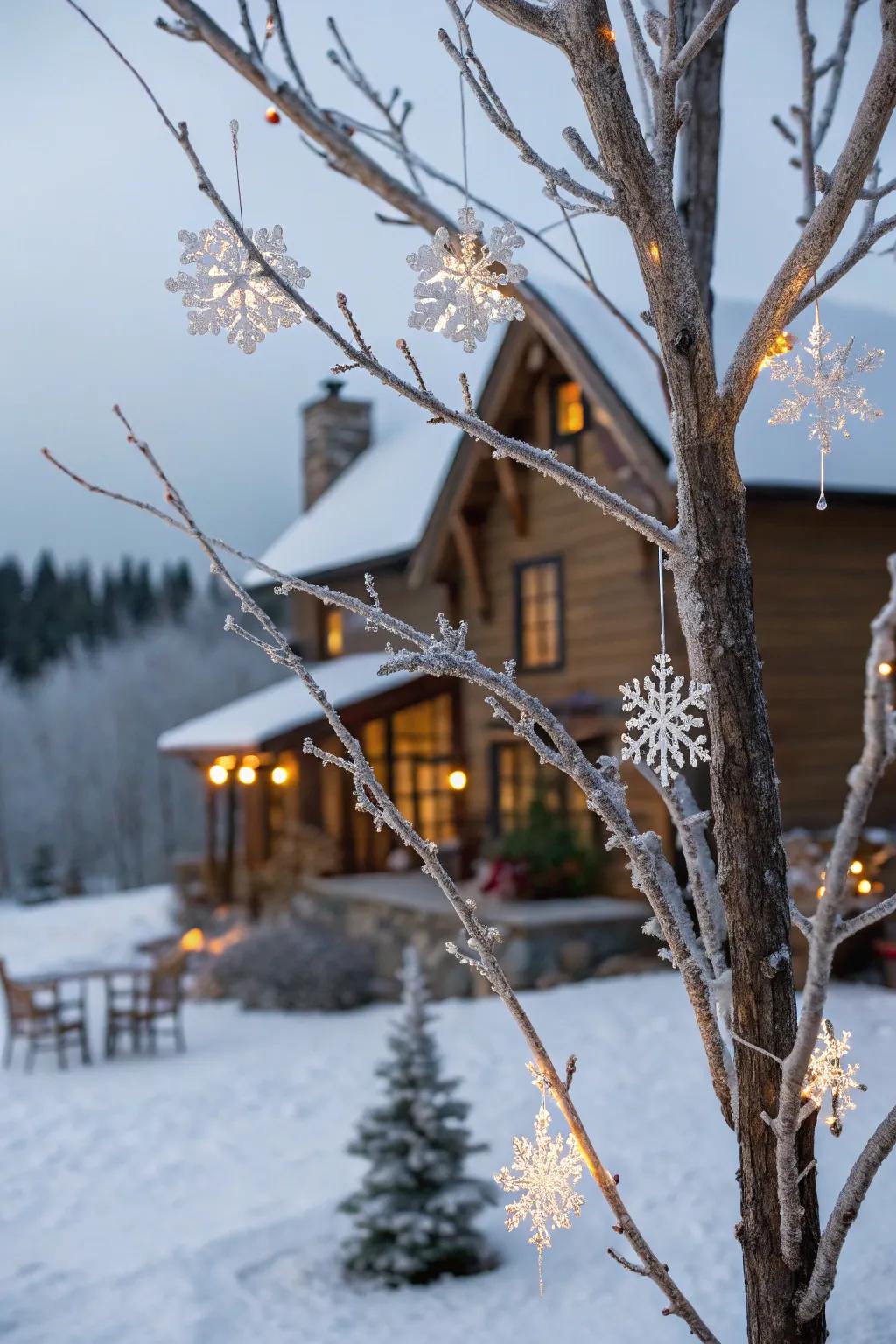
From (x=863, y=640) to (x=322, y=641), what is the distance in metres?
8.82

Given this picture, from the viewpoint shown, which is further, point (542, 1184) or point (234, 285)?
point (542, 1184)

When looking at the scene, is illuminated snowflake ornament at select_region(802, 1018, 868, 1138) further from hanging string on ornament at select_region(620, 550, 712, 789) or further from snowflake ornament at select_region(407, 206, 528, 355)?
snowflake ornament at select_region(407, 206, 528, 355)

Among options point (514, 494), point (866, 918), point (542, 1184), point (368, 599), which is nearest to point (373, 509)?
point (368, 599)

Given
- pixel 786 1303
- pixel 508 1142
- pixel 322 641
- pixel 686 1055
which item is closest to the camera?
pixel 786 1303

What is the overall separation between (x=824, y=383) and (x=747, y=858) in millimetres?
903

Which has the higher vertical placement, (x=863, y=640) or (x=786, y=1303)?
(x=863, y=640)

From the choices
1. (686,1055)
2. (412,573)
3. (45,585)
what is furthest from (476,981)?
(45,585)

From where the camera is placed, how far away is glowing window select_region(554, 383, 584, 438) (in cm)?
1209

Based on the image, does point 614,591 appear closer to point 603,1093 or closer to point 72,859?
point 603,1093

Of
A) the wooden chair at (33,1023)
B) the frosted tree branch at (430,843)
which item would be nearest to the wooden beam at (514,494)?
the wooden chair at (33,1023)

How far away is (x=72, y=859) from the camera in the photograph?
36.7m

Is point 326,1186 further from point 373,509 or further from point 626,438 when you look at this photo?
point 373,509

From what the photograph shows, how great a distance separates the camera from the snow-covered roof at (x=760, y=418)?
33.0 ft

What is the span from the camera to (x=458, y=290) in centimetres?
183
